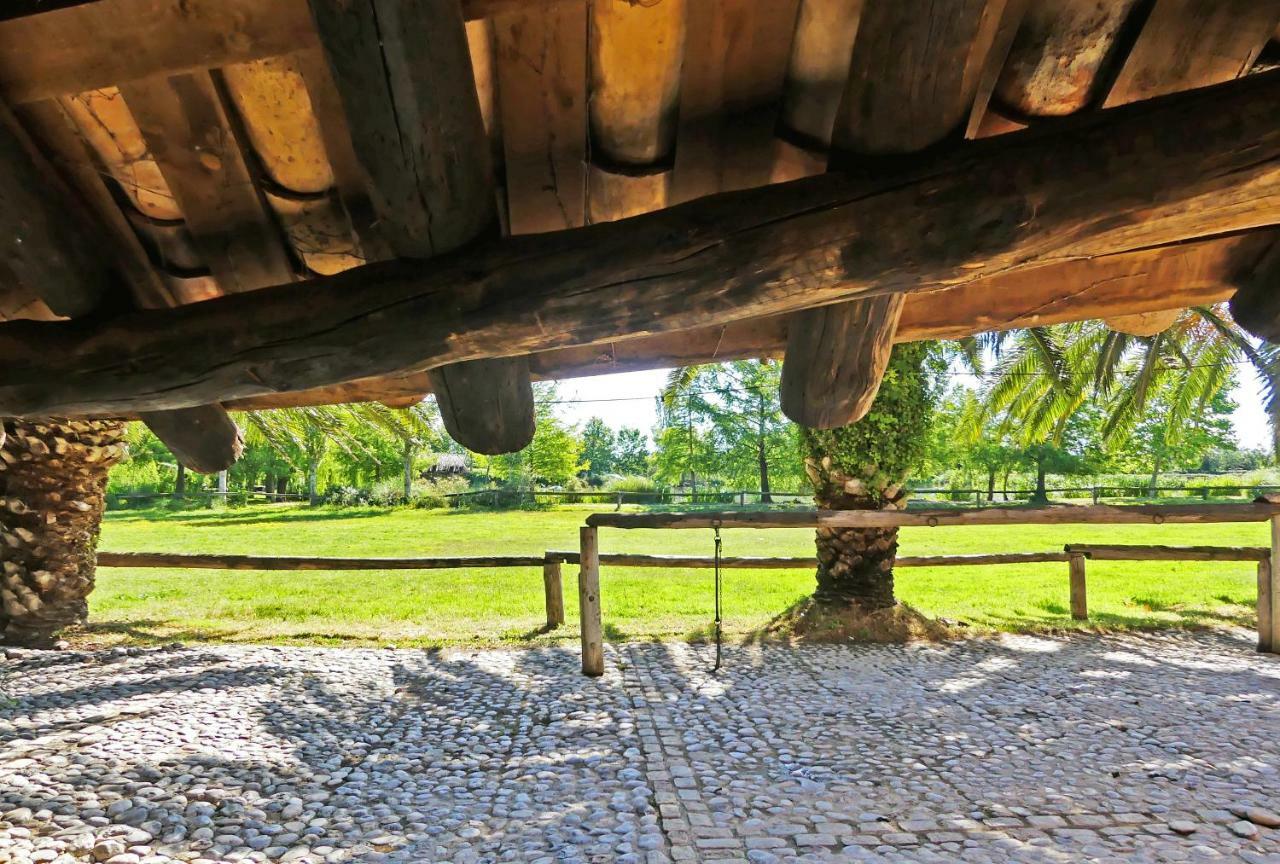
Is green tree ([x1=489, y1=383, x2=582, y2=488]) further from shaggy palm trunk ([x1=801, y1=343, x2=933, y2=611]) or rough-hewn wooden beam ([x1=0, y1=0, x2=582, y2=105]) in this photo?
rough-hewn wooden beam ([x1=0, y1=0, x2=582, y2=105])

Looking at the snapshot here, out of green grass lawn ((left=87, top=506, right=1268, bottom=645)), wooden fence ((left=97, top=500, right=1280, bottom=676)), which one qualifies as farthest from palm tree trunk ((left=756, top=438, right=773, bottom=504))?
wooden fence ((left=97, top=500, right=1280, bottom=676))

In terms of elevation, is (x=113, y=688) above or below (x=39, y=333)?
below

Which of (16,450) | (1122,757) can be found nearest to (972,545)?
(1122,757)

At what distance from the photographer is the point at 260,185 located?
1913 mm

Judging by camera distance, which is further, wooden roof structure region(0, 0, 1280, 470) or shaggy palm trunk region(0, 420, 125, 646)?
shaggy palm trunk region(0, 420, 125, 646)

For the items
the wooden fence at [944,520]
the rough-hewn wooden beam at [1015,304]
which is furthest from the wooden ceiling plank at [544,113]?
the wooden fence at [944,520]

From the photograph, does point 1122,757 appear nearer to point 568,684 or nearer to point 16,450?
point 568,684

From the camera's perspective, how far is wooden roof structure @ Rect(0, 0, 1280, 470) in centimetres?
141

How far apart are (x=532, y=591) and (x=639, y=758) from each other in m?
8.16

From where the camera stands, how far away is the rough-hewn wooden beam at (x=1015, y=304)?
2371 millimetres

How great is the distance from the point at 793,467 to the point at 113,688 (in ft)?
84.8

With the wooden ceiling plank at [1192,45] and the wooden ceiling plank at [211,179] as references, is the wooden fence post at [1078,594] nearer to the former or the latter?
the wooden ceiling plank at [1192,45]

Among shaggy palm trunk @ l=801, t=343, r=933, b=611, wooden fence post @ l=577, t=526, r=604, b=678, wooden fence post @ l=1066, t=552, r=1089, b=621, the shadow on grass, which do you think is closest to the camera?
wooden fence post @ l=577, t=526, r=604, b=678

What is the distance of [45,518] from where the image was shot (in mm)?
6645
